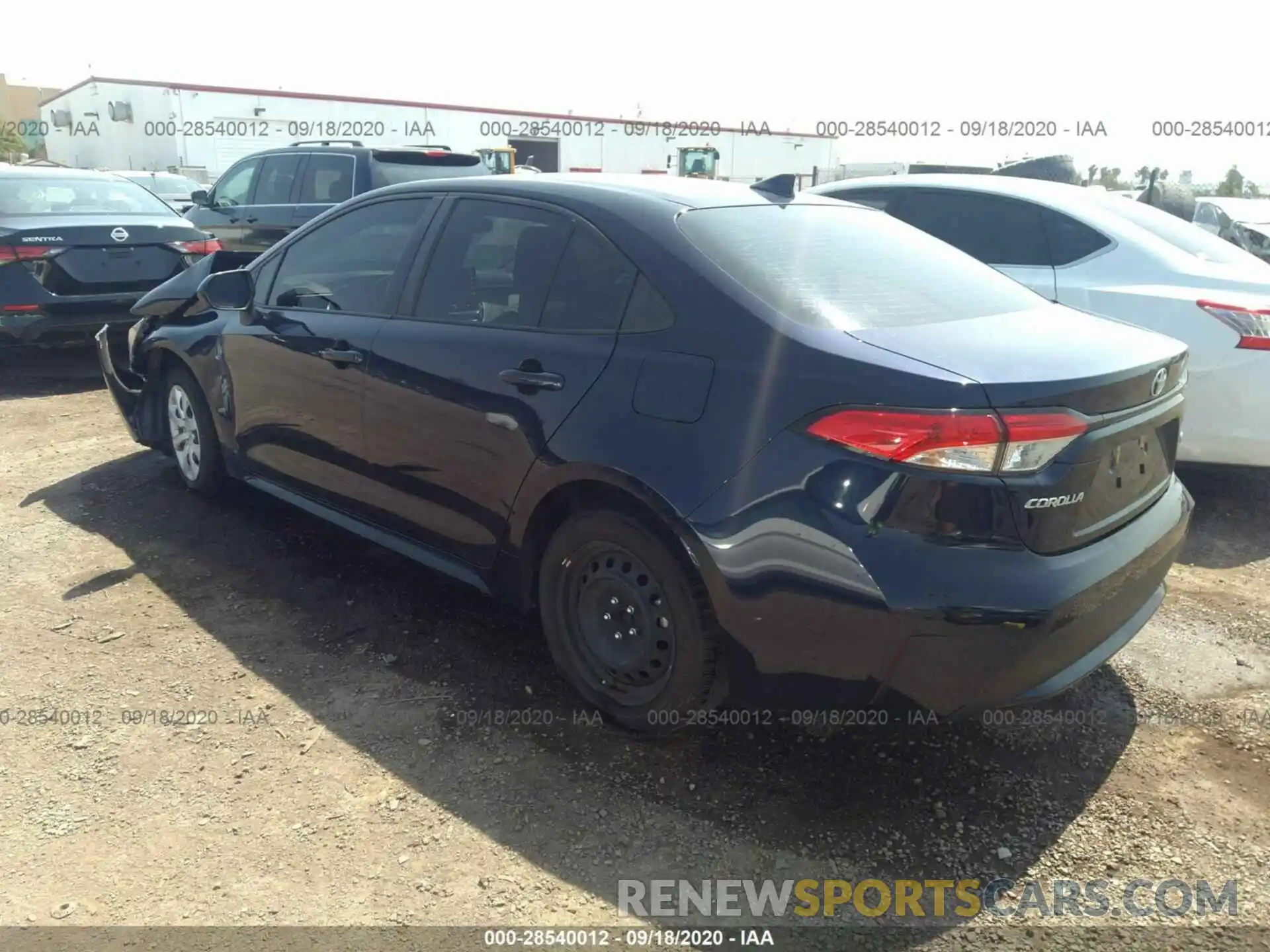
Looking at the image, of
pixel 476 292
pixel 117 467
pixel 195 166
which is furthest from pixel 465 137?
pixel 476 292

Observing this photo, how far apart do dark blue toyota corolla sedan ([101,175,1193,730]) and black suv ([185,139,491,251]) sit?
5948 mm

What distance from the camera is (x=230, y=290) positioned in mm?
4141

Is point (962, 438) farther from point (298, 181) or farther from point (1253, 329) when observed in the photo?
point (298, 181)

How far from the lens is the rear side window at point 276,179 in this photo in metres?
9.96

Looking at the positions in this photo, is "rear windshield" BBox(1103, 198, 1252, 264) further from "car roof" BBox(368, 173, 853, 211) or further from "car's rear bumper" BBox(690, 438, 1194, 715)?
"car's rear bumper" BBox(690, 438, 1194, 715)

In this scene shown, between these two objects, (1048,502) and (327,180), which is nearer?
(1048,502)

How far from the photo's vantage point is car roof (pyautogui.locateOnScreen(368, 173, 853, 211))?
300cm

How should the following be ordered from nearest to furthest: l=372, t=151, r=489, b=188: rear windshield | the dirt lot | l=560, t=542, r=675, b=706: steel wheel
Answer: the dirt lot
l=560, t=542, r=675, b=706: steel wheel
l=372, t=151, r=489, b=188: rear windshield

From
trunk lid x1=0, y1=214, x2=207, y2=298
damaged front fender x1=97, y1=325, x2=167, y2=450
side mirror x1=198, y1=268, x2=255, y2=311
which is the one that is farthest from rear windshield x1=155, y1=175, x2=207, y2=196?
side mirror x1=198, y1=268, x2=255, y2=311

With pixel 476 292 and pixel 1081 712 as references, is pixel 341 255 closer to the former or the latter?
pixel 476 292

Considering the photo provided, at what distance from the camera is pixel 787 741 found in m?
2.91

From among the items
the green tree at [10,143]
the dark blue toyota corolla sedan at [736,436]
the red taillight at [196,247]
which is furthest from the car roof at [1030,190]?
the green tree at [10,143]

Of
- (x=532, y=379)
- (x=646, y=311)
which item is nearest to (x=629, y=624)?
(x=532, y=379)

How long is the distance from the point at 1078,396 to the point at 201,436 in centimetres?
396
